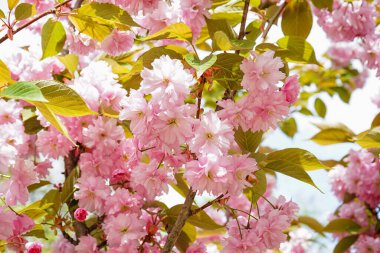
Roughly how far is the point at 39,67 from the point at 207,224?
81 cm

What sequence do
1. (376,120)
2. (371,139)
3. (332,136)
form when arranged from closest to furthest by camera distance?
(371,139) < (376,120) < (332,136)

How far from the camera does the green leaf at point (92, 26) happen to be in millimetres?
1418

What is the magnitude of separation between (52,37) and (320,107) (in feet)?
7.91

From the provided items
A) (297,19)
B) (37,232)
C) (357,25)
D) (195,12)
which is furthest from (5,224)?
(357,25)

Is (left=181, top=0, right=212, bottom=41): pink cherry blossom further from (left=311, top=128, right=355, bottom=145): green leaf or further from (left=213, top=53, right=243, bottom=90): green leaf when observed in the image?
(left=311, top=128, right=355, bottom=145): green leaf

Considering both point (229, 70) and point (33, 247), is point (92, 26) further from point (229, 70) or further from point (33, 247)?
point (33, 247)

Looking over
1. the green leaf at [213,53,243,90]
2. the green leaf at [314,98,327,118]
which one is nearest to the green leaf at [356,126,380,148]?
the green leaf at [213,53,243,90]

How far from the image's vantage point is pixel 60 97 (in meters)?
1.09

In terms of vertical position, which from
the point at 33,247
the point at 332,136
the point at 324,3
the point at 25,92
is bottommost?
the point at 33,247

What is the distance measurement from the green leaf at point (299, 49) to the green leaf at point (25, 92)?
0.62 m

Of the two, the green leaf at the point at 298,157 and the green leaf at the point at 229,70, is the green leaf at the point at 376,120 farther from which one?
the green leaf at the point at 229,70

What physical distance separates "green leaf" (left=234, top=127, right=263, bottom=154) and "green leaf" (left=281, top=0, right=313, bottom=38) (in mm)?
574

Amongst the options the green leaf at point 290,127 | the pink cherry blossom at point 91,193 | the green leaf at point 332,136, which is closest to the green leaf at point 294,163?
the pink cherry blossom at point 91,193

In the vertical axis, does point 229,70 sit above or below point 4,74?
above
